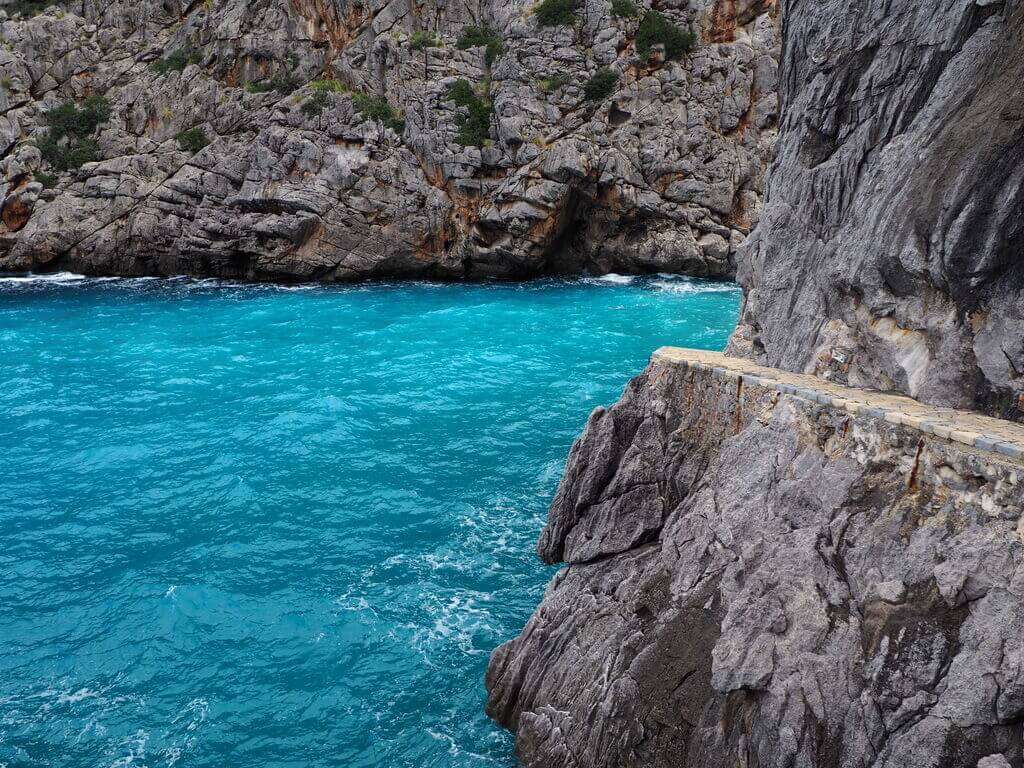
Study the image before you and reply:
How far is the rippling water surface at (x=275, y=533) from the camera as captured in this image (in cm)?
1073

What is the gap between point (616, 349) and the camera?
30.7 metres

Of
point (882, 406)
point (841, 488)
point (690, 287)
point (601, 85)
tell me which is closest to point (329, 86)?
point (601, 85)

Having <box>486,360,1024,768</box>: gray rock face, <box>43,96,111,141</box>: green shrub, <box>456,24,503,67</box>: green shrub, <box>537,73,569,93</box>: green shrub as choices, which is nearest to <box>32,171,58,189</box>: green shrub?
<box>43,96,111,141</box>: green shrub

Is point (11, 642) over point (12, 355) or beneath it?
beneath

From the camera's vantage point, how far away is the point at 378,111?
4953 cm

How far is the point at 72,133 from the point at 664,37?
47.3m

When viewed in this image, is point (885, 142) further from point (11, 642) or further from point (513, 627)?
point (11, 642)

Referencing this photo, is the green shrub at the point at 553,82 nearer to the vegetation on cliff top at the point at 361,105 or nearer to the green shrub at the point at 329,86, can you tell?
the vegetation on cliff top at the point at 361,105

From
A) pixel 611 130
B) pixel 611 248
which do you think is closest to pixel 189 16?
pixel 611 130

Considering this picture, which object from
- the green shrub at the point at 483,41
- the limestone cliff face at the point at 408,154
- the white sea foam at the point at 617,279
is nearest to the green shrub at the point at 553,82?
the limestone cliff face at the point at 408,154

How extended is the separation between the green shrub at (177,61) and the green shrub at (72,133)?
5.13m

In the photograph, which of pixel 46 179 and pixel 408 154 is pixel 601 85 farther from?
pixel 46 179

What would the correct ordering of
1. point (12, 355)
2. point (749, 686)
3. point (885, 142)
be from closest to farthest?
point (749, 686), point (885, 142), point (12, 355)

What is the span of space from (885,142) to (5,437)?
26377 mm
